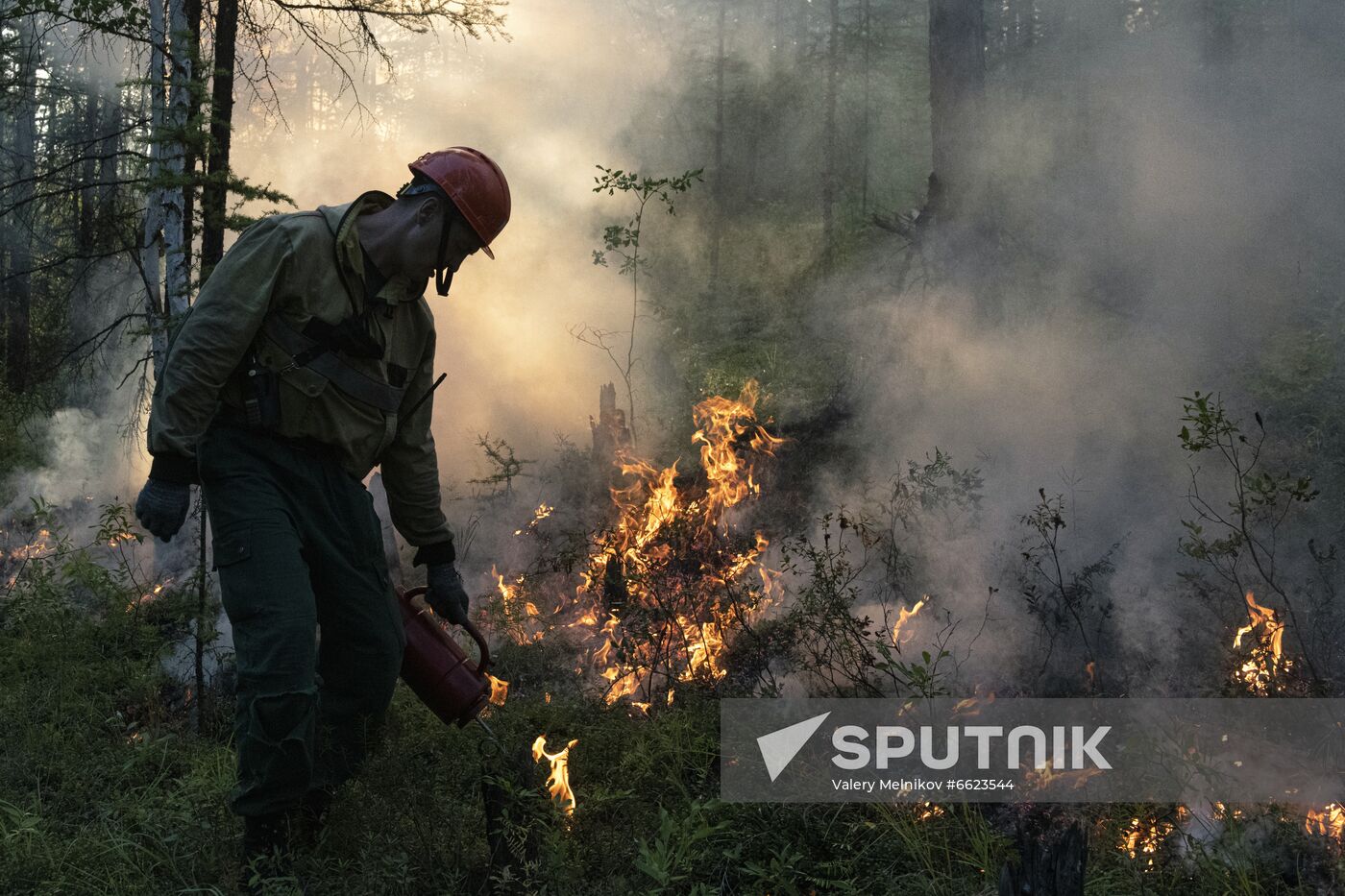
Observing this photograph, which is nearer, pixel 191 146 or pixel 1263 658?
pixel 1263 658

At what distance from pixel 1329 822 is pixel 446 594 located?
332 cm

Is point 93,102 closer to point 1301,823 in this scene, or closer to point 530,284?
point 530,284

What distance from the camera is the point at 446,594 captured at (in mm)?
3662

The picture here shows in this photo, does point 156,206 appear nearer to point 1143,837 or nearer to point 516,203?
point 1143,837

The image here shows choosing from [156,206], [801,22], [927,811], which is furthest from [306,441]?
[801,22]

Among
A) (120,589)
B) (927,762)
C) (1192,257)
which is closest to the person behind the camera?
(927,762)

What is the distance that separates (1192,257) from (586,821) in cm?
926

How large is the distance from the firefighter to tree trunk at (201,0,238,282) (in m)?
2.88

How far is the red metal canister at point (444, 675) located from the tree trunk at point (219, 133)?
11.2 ft

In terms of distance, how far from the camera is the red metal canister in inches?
135

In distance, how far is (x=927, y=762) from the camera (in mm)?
3746

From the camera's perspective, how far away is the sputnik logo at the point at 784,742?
379 cm

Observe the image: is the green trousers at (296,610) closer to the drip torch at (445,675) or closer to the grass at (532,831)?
the drip torch at (445,675)

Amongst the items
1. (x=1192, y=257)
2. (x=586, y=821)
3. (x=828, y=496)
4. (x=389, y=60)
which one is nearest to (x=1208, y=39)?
(x=1192, y=257)
